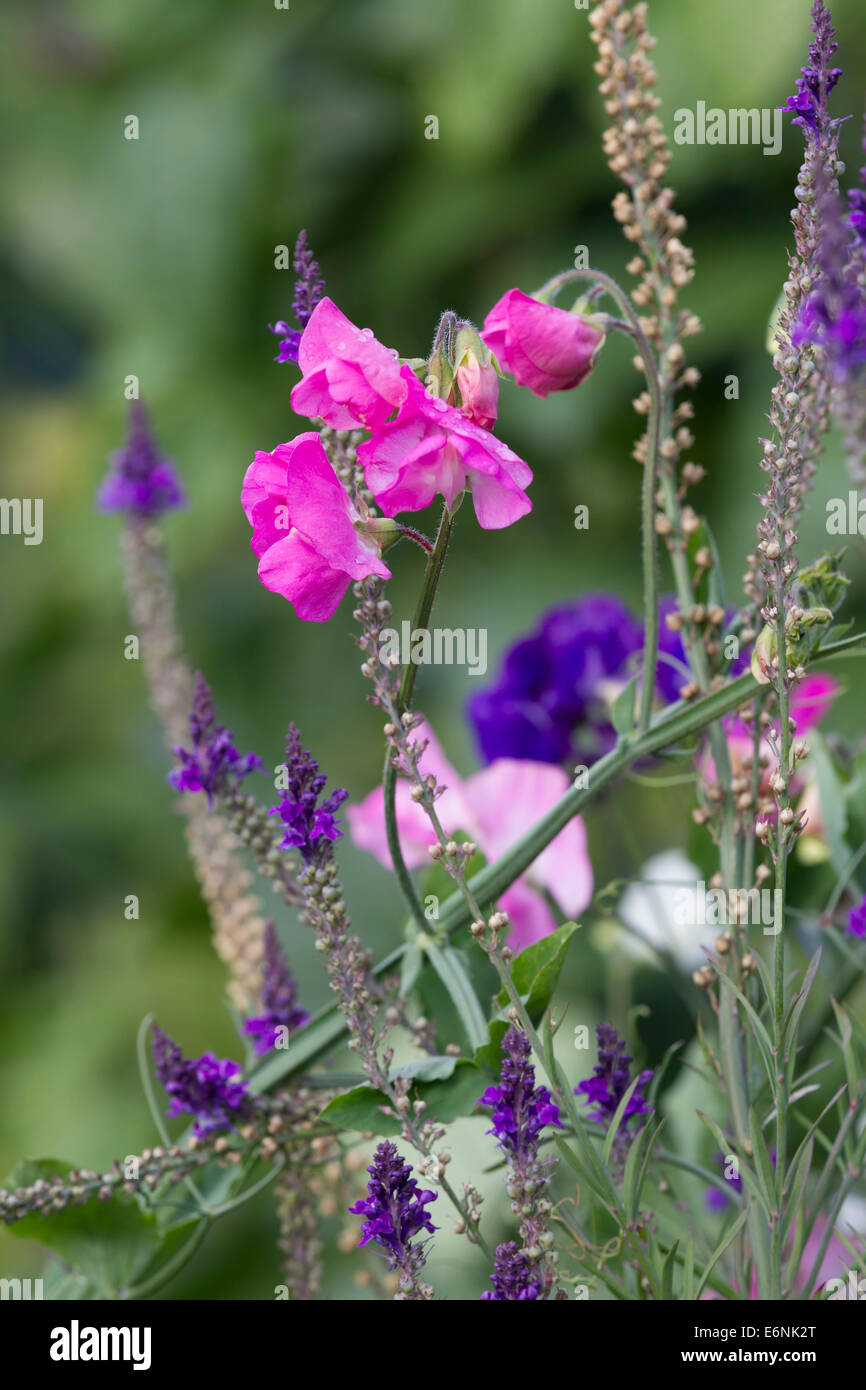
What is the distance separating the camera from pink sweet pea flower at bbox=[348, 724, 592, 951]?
1.20ft

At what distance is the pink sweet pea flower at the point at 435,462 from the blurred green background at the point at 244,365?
0.76 m

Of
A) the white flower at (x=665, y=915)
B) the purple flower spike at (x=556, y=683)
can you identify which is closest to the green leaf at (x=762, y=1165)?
the white flower at (x=665, y=915)

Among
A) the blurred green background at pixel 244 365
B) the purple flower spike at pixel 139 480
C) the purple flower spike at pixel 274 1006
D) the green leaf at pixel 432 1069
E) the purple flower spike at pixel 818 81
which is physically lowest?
the green leaf at pixel 432 1069

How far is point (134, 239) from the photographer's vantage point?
1.28 meters

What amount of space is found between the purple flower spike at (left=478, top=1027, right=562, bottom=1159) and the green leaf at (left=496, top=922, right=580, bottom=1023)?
0.09 ft

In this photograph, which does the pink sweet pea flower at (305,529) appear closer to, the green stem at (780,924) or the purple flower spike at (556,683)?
the green stem at (780,924)

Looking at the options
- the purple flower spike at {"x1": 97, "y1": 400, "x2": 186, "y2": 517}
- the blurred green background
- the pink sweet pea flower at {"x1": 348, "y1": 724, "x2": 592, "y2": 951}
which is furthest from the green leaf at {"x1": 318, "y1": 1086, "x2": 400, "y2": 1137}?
the blurred green background

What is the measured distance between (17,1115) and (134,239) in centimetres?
86

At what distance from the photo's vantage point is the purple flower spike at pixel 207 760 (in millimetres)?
300

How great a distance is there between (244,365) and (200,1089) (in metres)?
1.11

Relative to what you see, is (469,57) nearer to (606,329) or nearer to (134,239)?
(134,239)

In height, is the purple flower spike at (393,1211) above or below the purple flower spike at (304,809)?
below

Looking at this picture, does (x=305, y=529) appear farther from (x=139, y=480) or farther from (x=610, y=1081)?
(x=139, y=480)

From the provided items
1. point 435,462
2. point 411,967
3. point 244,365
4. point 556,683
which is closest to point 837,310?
point 435,462
